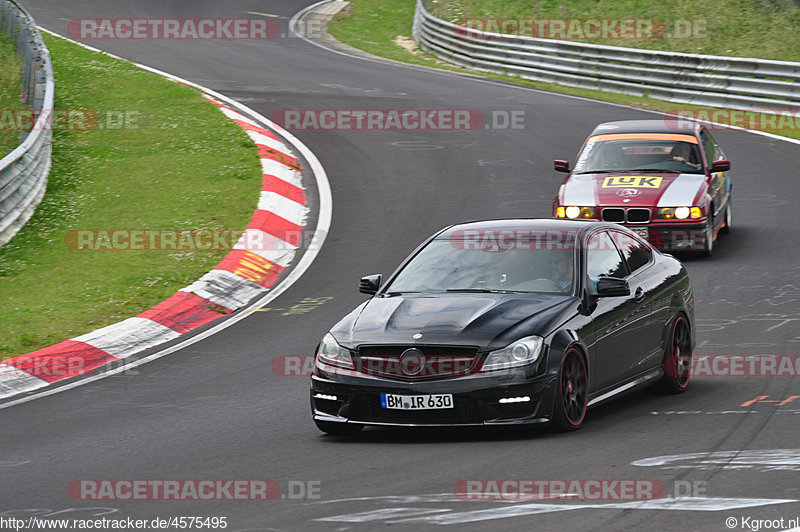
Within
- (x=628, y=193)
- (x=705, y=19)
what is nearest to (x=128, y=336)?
(x=628, y=193)

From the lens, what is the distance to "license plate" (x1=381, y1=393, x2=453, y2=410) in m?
8.00

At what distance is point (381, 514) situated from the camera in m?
6.38

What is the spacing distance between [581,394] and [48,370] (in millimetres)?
5249

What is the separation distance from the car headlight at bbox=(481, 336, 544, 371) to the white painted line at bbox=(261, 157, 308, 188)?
11.3 meters

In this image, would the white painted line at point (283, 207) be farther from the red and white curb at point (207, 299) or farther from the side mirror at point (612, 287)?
the side mirror at point (612, 287)

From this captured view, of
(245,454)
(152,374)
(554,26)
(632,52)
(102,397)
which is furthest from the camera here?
(554,26)

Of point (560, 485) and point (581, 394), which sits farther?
point (581, 394)

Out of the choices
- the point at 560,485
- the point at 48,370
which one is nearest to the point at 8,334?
the point at 48,370

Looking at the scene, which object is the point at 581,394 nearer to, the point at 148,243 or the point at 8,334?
the point at 8,334

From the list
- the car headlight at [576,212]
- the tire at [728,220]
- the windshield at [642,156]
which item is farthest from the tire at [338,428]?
the tire at [728,220]

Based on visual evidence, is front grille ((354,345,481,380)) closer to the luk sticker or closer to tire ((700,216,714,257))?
tire ((700,216,714,257))

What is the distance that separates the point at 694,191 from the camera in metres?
15.2

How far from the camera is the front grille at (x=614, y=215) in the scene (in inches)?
592

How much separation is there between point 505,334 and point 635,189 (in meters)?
7.62
